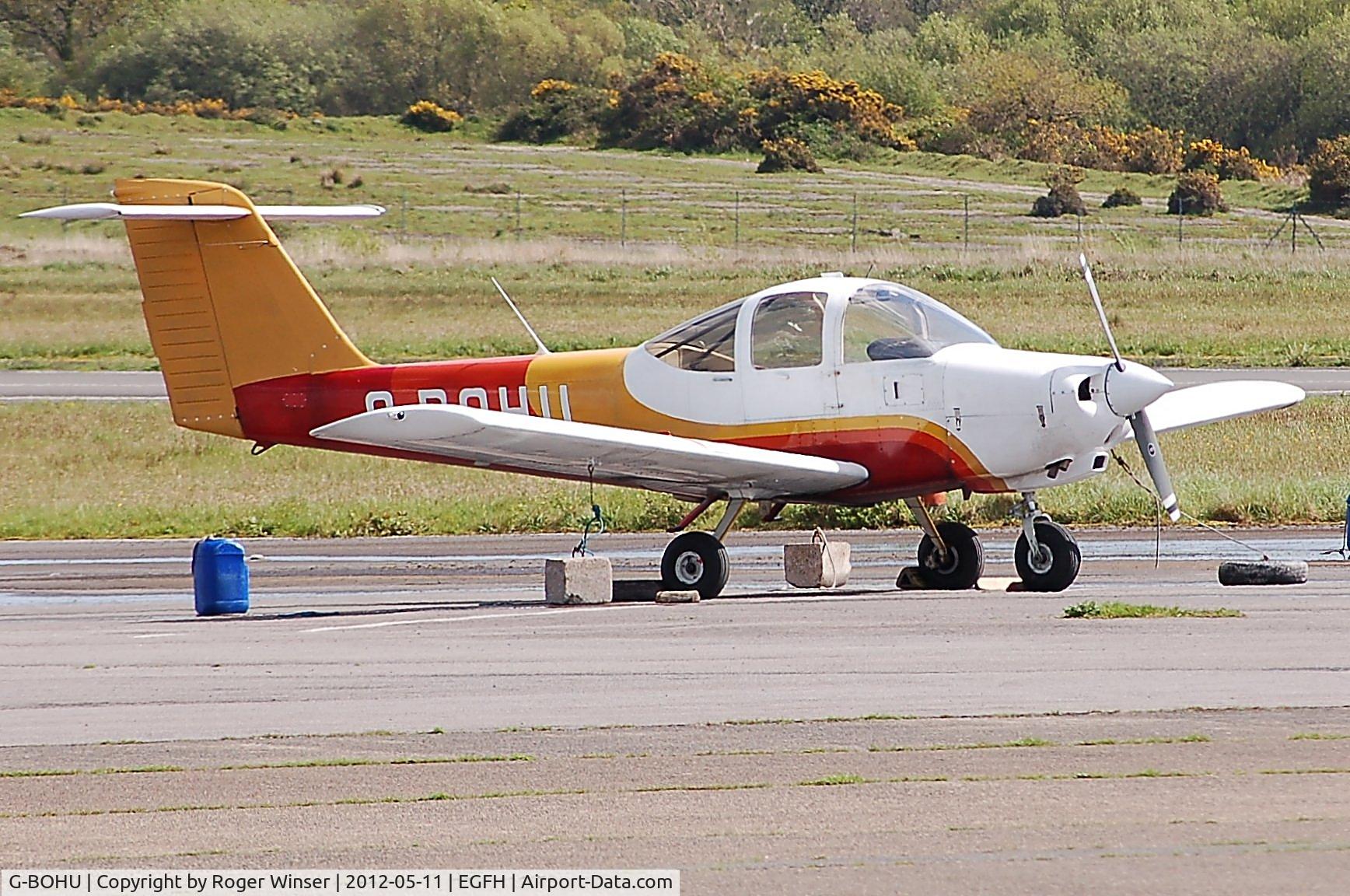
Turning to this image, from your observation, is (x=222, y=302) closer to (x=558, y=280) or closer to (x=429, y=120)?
(x=558, y=280)

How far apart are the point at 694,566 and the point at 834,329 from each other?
1.90 meters

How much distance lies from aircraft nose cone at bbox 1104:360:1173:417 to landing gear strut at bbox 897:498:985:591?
1646 millimetres

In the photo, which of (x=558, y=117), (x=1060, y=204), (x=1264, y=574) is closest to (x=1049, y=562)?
(x=1264, y=574)

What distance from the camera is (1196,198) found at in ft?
211

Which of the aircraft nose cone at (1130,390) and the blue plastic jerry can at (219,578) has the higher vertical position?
the aircraft nose cone at (1130,390)

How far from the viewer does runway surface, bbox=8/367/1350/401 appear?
3175cm

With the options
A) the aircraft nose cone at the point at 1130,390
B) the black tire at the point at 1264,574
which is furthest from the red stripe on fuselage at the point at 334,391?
the black tire at the point at 1264,574

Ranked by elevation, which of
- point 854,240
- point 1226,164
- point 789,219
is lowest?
point 854,240

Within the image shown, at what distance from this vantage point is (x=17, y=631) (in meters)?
12.4

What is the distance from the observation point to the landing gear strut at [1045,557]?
13.5 m

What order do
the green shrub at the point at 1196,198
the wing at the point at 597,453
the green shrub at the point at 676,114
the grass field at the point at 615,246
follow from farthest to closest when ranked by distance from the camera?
the green shrub at the point at 676,114 → the green shrub at the point at 1196,198 → the grass field at the point at 615,246 → the wing at the point at 597,453

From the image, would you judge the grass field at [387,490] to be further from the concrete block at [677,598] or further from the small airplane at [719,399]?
the concrete block at [677,598]

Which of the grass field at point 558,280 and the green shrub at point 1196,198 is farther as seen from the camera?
the green shrub at point 1196,198

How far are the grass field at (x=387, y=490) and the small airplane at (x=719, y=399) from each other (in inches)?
144
